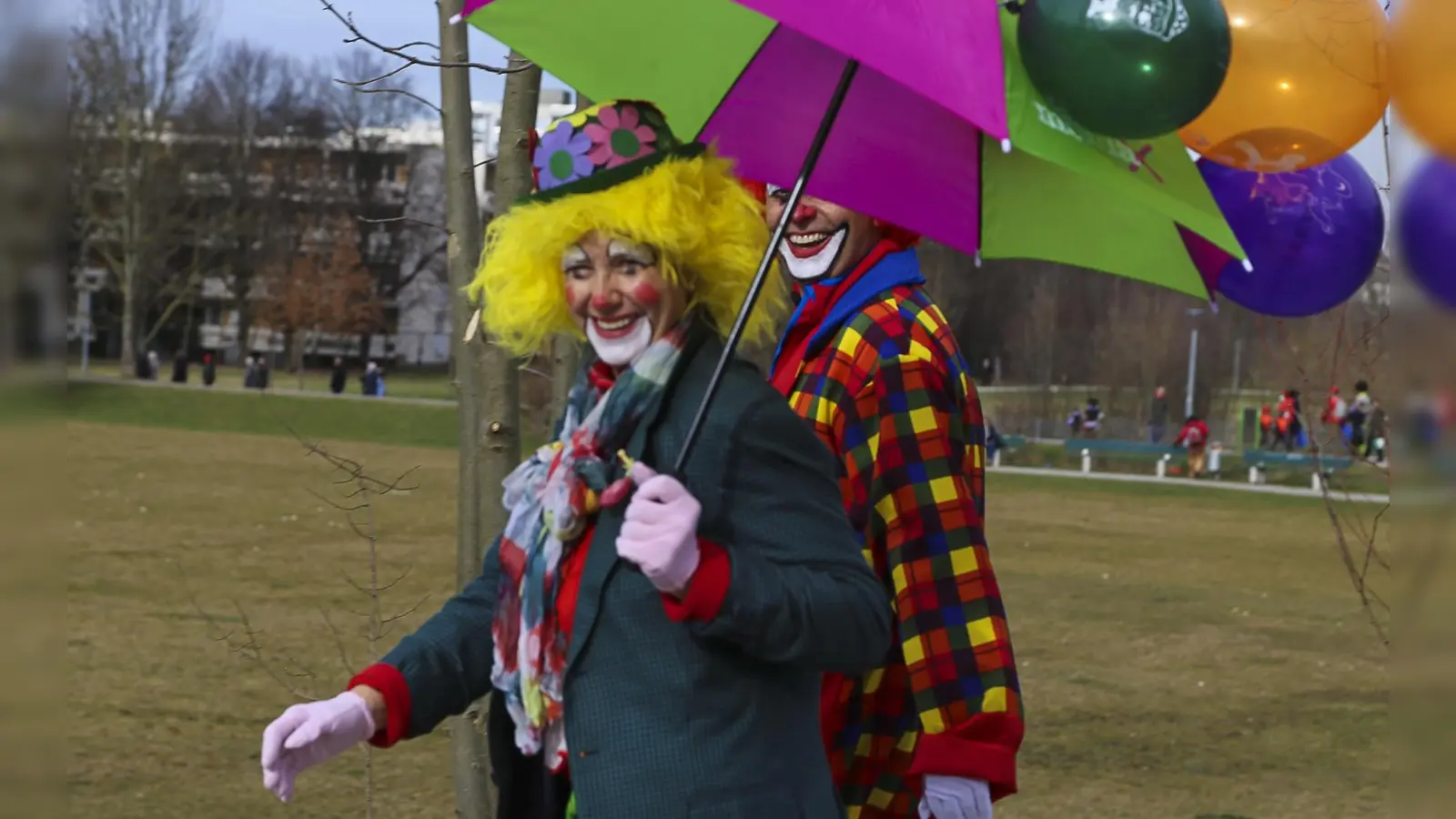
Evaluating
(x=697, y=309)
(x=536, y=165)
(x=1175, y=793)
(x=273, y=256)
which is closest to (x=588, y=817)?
(x=697, y=309)

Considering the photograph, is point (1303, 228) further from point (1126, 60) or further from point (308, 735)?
point (308, 735)

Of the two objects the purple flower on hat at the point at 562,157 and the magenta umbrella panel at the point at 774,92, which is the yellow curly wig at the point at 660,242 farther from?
the magenta umbrella panel at the point at 774,92

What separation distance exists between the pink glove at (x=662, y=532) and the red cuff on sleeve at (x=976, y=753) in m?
0.96

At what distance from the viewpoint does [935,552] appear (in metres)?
3.15

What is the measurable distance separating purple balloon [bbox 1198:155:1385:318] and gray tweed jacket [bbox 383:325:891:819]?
4.73 ft

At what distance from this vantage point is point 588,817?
2314 millimetres

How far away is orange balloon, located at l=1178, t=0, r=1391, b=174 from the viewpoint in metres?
3.11

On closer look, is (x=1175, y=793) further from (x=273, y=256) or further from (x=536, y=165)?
(x=273, y=256)

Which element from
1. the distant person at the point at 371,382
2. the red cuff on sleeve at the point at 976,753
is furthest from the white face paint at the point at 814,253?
the distant person at the point at 371,382

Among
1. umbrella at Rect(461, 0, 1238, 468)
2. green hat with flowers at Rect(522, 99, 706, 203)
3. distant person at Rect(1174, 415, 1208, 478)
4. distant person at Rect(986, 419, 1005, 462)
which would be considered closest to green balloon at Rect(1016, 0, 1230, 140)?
A: umbrella at Rect(461, 0, 1238, 468)

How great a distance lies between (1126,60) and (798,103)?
921 millimetres

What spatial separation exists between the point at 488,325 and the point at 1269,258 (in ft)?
5.42

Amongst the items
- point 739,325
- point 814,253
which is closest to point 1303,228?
point 814,253

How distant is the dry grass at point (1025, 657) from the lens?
25.4 feet
